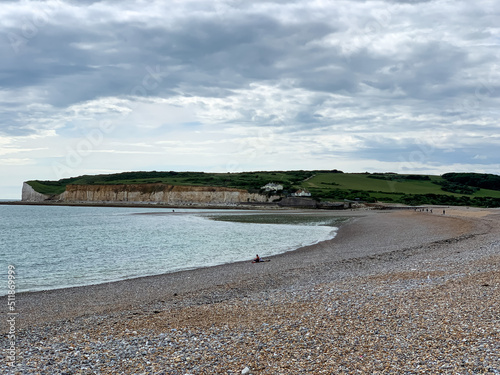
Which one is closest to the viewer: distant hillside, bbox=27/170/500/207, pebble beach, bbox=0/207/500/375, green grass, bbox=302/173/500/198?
pebble beach, bbox=0/207/500/375

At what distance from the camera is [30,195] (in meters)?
151

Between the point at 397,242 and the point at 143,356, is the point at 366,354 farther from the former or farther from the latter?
the point at 397,242

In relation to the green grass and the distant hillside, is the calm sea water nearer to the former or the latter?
the distant hillside

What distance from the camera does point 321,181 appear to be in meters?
147

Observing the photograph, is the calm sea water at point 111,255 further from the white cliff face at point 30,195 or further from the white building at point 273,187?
the white cliff face at point 30,195

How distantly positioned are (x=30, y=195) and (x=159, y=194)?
56.3 m

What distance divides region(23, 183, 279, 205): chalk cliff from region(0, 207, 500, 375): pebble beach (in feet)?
335

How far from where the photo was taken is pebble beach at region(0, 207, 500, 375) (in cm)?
677

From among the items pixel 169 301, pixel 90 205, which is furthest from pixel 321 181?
pixel 169 301

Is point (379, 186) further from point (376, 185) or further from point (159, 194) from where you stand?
point (159, 194)

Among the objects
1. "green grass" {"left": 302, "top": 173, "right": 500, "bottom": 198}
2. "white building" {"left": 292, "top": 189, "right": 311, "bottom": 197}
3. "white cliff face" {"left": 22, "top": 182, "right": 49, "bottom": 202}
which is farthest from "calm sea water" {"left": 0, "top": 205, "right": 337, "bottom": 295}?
"white cliff face" {"left": 22, "top": 182, "right": 49, "bottom": 202}

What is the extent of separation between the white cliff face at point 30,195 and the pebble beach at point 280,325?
148 metres

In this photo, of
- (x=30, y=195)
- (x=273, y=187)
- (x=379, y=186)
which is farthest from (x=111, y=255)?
(x=30, y=195)

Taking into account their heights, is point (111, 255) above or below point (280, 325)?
below
